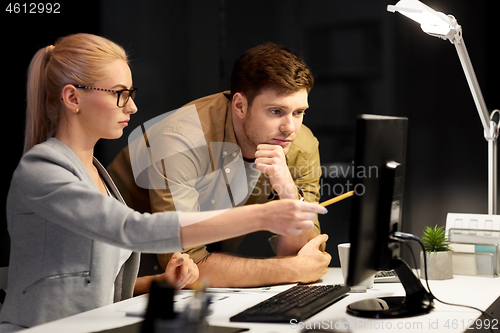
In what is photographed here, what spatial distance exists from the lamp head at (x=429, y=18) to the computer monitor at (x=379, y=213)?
64cm

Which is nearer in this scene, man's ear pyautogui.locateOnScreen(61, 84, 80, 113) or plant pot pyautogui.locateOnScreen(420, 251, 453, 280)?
man's ear pyautogui.locateOnScreen(61, 84, 80, 113)

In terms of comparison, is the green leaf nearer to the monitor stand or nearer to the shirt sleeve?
the monitor stand

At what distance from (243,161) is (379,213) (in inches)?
43.2

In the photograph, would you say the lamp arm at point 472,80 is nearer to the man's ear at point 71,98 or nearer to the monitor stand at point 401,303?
the monitor stand at point 401,303

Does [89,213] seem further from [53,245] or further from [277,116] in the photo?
[277,116]

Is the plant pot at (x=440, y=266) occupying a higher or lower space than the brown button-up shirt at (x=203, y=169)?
lower

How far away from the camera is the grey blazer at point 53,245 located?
117 cm

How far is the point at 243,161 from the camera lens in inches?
85.5

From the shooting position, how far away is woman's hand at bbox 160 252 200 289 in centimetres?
154

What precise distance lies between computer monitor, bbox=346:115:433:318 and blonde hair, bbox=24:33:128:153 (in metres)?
0.81

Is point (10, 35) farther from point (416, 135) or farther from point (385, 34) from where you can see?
point (416, 135)

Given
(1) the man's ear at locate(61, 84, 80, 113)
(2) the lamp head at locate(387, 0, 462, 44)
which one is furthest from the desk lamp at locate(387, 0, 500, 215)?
(1) the man's ear at locate(61, 84, 80, 113)

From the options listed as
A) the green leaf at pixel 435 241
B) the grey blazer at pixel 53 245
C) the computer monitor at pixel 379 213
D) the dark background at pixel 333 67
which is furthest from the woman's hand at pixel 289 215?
the dark background at pixel 333 67

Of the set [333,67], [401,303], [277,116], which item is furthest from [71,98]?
[333,67]
